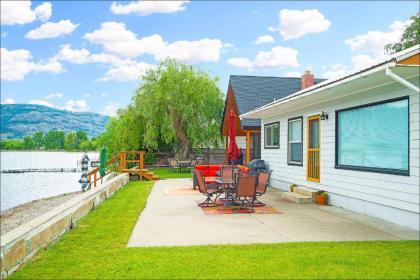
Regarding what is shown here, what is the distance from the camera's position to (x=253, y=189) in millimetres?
9070

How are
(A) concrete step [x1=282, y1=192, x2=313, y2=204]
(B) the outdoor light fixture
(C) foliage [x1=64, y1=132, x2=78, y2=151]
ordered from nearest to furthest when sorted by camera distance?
(B) the outdoor light fixture → (A) concrete step [x1=282, y1=192, x2=313, y2=204] → (C) foliage [x1=64, y1=132, x2=78, y2=151]

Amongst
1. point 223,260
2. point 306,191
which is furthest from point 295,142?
point 223,260

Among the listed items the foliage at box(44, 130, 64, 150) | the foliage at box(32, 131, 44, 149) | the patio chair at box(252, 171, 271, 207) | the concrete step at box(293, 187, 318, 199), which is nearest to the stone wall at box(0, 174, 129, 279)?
the patio chair at box(252, 171, 271, 207)

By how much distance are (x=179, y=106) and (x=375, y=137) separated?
18.1 meters

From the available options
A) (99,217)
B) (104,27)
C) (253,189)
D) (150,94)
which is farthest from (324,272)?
(104,27)

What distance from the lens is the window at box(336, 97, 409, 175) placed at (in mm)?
7469

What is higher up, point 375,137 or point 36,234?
point 375,137

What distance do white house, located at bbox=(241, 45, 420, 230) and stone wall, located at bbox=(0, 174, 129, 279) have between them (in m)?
5.29

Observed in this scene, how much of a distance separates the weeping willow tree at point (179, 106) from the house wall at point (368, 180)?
13.7m

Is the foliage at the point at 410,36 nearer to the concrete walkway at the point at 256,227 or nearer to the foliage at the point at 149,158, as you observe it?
the foliage at the point at 149,158

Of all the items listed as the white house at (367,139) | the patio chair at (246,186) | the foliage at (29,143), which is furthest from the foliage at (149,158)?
the foliage at (29,143)

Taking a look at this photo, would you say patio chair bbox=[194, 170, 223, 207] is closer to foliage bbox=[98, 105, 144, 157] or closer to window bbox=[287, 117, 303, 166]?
window bbox=[287, 117, 303, 166]

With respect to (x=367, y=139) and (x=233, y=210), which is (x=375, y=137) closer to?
(x=367, y=139)

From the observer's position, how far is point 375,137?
27.1ft
